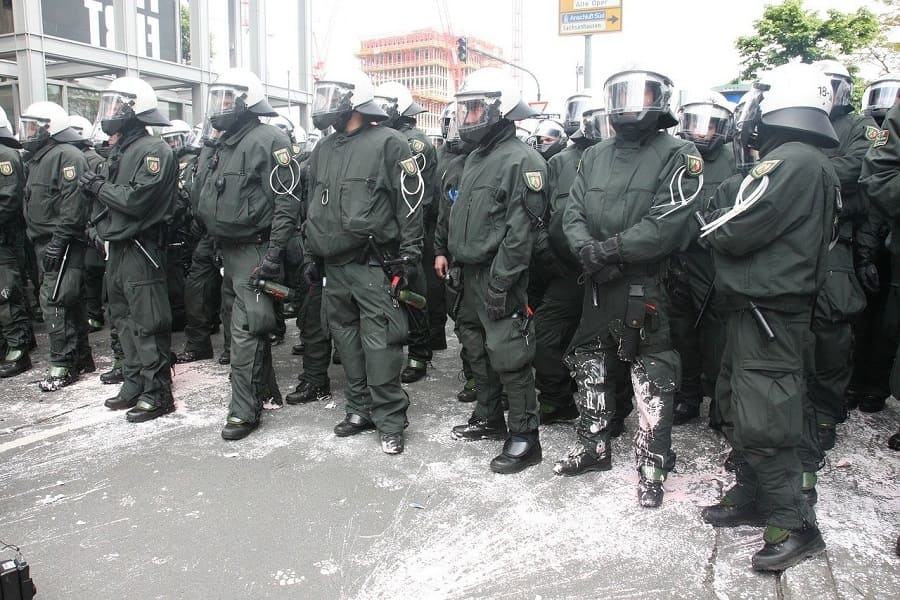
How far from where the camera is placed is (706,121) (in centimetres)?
489

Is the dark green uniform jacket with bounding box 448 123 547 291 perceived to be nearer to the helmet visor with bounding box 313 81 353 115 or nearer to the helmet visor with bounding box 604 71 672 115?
the helmet visor with bounding box 604 71 672 115

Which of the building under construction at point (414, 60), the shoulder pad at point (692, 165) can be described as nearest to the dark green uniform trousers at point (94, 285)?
the shoulder pad at point (692, 165)

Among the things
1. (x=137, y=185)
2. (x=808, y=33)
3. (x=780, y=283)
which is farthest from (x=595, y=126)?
(x=808, y=33)

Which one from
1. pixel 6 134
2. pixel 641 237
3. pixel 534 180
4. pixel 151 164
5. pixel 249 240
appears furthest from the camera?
pixel 6 134

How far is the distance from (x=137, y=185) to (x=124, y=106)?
24.9 inches

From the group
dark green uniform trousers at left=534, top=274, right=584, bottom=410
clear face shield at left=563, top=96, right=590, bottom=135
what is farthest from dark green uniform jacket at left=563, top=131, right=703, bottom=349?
clear face shield at left=563, top=96, right=590, bottom=135

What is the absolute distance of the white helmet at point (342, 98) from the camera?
15.1 ft

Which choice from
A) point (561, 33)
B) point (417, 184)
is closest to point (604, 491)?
point (417, 184)

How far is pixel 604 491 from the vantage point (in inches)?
154

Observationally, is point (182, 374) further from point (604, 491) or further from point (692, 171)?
point (692, 171)

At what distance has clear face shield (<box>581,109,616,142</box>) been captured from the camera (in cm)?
511

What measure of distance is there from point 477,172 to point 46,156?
3915 mm

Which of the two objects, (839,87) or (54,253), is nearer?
(839,87)

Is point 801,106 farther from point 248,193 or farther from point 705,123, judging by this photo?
point 248,193
